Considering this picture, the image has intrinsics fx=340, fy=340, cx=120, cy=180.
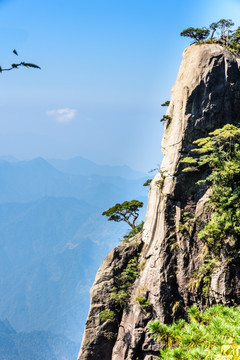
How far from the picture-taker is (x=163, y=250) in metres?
24.0

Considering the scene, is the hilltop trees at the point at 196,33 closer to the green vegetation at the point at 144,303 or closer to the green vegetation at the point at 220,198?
A: the green vegetation at the point at 220,198

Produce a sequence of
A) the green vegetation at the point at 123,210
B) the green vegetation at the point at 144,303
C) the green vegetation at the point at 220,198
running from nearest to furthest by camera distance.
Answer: the green vegetation at the point at 220,198 < the green vegetation at the point at 144,303 < the green vegetation at the point at 123,210

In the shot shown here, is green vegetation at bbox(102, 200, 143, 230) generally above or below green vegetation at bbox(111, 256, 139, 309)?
above

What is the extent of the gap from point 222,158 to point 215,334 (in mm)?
13753

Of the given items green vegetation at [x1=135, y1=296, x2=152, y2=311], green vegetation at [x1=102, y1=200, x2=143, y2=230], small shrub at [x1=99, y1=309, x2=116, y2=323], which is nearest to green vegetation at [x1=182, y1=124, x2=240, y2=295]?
green vegetation at [x1=135, y1=296, x2=152, y2=311]

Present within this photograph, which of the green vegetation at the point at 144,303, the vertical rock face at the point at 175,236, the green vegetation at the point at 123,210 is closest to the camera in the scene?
the vertical rock face at the point at 175,236

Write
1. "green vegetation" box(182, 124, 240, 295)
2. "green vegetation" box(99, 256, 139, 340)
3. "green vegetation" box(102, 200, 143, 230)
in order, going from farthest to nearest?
"green vegetation" box(102, 200, 143, 230)
"green vegetation" box(99, 256, 139, 340)
"green vegetation" box(182, 124, 240, 295)

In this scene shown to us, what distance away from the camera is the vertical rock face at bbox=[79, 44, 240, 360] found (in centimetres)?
2252

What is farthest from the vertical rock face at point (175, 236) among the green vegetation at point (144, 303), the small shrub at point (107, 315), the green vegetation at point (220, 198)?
the green vegetation at point (220, 198)

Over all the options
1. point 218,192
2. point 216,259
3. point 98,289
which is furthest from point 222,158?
point 98,289

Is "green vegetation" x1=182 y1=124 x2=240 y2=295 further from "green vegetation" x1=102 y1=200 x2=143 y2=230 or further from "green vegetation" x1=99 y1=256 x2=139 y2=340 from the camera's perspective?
"green vegetation" x1=102 y1=200 x2=143 y2=230

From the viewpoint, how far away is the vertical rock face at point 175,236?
22.5m

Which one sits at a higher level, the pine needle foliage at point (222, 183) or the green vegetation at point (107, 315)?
the pine needle foliage at point (222, 183)

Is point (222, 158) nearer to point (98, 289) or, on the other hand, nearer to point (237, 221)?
point (237, 221)
